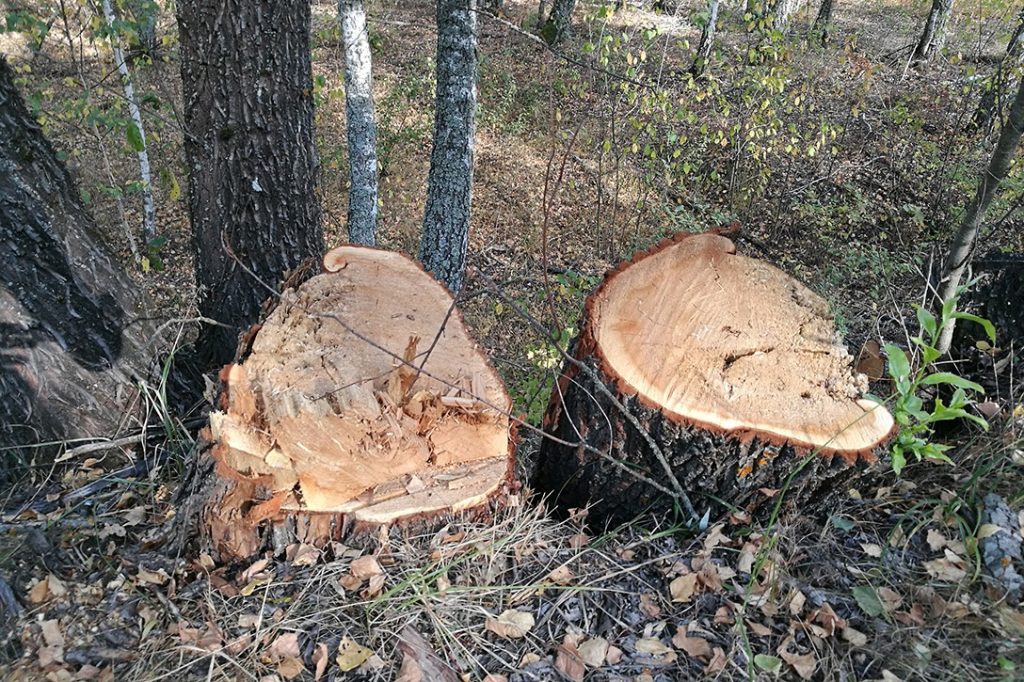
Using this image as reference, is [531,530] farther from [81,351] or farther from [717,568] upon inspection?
[81,351]

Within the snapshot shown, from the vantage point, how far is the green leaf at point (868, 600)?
1.74 meters

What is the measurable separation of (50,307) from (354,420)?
1.43 metres

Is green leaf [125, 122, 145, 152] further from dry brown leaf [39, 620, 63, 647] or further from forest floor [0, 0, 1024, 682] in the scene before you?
dry brown leaf [39, 620, 63, 647]

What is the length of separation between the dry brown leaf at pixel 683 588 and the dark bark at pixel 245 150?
1964 mm

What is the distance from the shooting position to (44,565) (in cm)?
190

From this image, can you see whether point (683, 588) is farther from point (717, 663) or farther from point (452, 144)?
point (452, 144)

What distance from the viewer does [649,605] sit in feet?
6.09

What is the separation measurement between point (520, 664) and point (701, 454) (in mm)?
819

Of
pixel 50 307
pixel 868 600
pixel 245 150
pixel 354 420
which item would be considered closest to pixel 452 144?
pixel 245 150

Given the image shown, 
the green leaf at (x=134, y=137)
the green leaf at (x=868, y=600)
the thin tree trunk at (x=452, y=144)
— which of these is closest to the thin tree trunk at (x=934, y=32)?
the thin tree trunk at (x=452, y=144)

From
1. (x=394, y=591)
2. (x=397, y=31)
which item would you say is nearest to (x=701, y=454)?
(x=394, y=591)

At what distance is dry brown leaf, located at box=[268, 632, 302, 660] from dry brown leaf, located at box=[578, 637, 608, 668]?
0.77 m

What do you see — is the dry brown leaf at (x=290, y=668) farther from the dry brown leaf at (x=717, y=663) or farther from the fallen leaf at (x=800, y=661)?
the fallen leaf at (x=800, y=661)

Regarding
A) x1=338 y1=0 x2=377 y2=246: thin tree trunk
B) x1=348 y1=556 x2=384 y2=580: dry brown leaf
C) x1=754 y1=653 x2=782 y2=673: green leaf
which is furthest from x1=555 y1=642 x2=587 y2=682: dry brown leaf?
x1=338 y1=0 x2=377 y2=246: thin tree trunk
